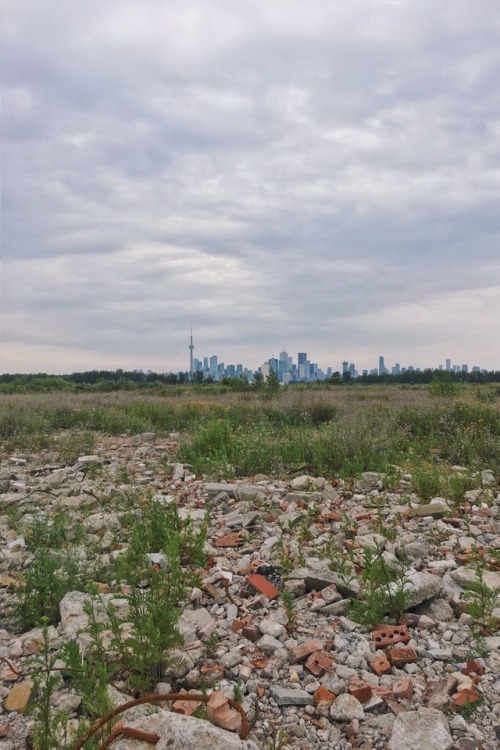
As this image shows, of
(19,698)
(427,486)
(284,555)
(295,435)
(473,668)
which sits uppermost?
(295,435)

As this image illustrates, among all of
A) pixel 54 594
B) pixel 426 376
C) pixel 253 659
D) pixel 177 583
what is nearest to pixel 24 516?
pixel 54 594

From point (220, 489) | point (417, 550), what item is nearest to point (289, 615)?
point (417, 550)

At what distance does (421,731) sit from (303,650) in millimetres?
710

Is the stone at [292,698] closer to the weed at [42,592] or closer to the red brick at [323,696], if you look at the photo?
the red brick at [323,696]

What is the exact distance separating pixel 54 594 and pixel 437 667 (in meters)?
2.08

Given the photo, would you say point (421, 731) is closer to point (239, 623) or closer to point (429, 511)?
point (239, 623)

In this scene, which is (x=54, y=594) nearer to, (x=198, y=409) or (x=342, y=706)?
(x=342, y=706)

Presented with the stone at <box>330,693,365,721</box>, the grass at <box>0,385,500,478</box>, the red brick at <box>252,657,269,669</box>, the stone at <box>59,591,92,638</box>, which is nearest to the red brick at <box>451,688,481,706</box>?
the stone at <box>330,693,365,721</box>

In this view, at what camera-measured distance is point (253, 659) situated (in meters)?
2.66

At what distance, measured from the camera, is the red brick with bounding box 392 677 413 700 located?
2.34 meters

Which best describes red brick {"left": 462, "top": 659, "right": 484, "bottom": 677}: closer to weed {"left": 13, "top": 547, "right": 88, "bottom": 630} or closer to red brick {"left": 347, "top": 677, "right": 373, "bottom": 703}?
red brick {"left": 347, "top": 677, "right": 373, "bottom": 703}

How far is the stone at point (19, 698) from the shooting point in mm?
2396

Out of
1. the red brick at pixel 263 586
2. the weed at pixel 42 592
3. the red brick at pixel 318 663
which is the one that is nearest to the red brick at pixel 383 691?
the red brick at pixel 318 663

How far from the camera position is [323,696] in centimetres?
237
